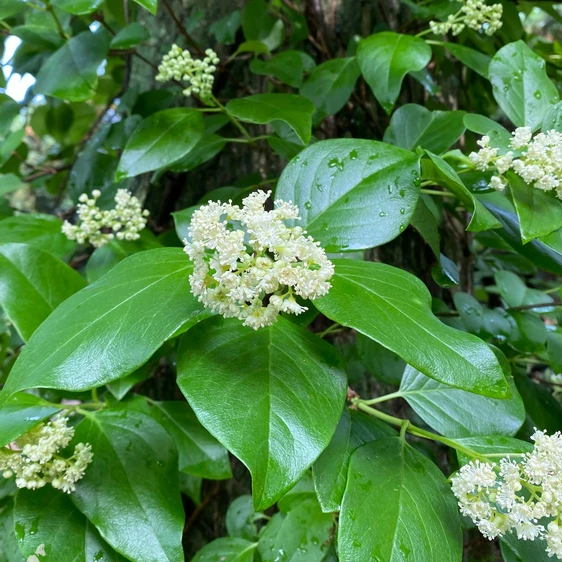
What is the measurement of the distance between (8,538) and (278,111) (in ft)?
2.57

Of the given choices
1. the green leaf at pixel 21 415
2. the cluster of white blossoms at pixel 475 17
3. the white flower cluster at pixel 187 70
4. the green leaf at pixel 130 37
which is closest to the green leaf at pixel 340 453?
the green leaf at pixel 21 415

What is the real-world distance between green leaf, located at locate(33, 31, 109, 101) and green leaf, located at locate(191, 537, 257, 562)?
85cm

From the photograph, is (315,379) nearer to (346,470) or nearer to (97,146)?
(346,470)

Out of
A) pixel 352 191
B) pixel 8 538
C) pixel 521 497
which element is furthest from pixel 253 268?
pixel 8 538

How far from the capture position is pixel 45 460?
Answer: 61 cm

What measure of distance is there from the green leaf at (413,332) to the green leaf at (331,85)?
1.94 feet

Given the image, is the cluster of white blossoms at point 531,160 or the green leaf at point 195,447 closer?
the cluster of white blossoms at point 531,160

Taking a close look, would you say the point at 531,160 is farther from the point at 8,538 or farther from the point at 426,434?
the point at 8,538

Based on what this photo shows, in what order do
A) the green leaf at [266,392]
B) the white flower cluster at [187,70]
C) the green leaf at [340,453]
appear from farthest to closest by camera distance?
the white flower cluster at [187,70]
the green leaf at [340,453]
the green leaf at [266,392]

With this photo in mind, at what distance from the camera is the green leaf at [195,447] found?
0.83 meters

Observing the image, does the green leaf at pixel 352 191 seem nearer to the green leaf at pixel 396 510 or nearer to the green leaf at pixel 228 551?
the green leaf at pixel 396 510

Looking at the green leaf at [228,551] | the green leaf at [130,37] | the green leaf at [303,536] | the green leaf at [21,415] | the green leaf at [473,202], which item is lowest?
the green leaf at [228,551]

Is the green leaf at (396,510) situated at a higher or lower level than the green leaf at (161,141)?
lower

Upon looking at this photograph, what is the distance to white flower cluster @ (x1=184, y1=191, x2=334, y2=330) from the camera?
0.47 m
